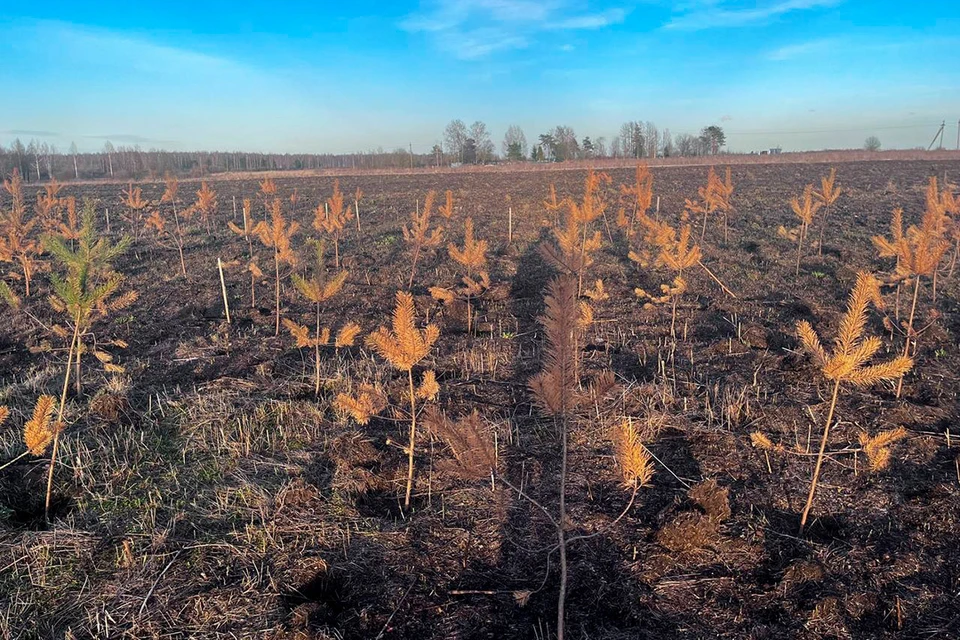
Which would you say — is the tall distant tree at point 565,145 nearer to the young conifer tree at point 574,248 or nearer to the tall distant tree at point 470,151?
the tall distant tree at point 470,151

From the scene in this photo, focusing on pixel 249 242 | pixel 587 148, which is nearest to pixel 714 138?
pixel 587 148

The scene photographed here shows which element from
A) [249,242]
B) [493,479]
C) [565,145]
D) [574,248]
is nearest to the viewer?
[493,479]

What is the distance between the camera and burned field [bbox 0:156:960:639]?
9.12ft

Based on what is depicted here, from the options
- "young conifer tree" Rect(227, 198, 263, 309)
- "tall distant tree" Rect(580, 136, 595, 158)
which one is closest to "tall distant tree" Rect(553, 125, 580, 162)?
"tall distant tree" Rect(580, 136, 595, 158)

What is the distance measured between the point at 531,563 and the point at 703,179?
30538 millimetres

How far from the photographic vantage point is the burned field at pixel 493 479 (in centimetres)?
278

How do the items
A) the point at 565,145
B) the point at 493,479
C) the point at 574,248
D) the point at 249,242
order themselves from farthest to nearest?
the point at 565,145, the point at 249,242, the point at 574,248, the point at 493,479

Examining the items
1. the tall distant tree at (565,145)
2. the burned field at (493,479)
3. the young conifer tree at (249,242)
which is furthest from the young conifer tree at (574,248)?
the tall distant tree at (565,145)

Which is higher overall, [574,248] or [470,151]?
[470,151]

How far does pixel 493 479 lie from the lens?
12.3ft

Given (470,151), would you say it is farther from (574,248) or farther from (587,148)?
(574,248)

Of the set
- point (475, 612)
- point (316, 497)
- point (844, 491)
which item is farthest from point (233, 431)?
point (844, 491)

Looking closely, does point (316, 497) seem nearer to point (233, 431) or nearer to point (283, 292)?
point (233, 431)

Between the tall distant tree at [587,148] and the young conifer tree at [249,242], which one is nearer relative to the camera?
the young conifer tree at [249,242]
